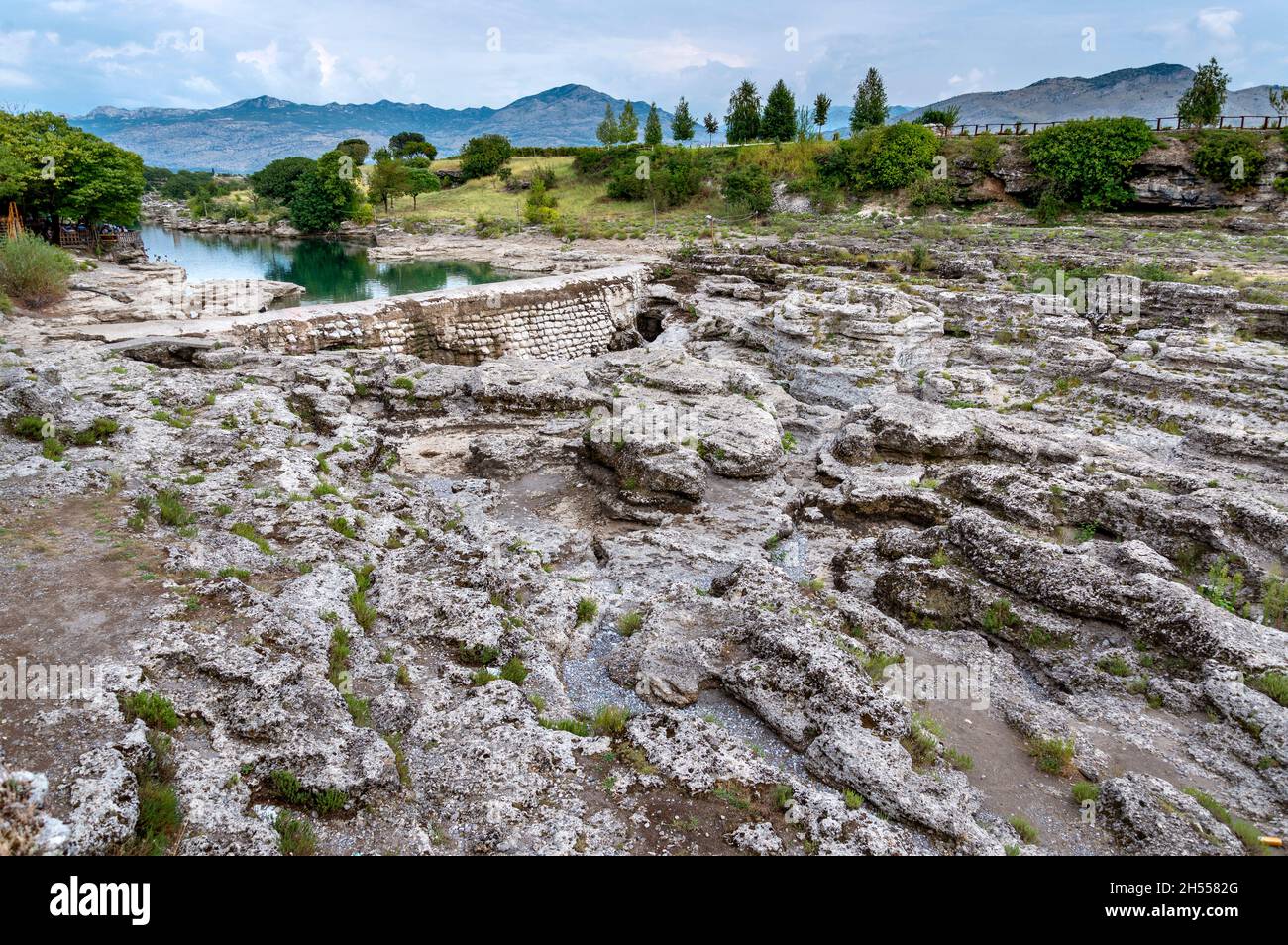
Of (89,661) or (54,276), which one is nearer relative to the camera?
(89,661)

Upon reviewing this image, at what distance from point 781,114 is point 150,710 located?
82.0m

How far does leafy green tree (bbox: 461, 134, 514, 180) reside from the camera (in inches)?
3342

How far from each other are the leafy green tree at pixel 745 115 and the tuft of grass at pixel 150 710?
272ft

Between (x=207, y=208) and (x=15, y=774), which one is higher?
(x=207, y=208)

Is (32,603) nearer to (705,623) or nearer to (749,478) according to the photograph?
(705,623)

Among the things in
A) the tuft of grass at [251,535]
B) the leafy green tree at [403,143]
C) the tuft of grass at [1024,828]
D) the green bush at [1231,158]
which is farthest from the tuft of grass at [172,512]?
the leafy green tree at [403,143]

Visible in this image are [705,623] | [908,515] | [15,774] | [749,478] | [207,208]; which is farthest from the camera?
[207,208]

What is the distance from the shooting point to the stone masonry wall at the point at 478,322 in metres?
18.2

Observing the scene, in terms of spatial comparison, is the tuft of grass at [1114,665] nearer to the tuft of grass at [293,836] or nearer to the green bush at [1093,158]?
the tuft of grass at [293,836]

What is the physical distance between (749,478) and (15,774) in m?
10.3
